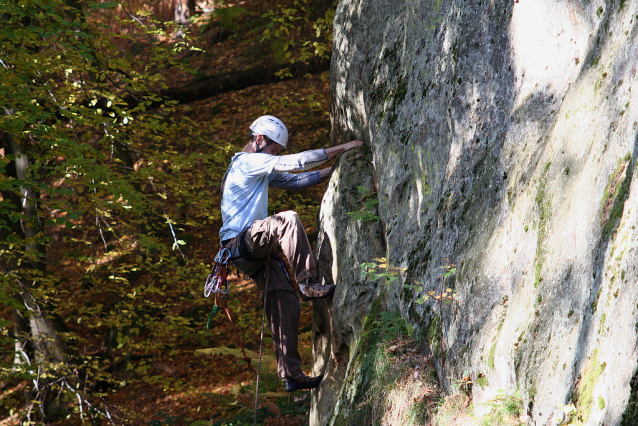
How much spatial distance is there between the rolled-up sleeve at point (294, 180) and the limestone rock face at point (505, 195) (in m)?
0.29

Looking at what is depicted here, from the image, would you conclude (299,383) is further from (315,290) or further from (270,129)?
(270,129)

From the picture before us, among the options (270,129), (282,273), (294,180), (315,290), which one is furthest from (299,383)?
(270,129)

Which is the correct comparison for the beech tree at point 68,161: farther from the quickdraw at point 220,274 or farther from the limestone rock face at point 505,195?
the limestone rock face at point 505,195

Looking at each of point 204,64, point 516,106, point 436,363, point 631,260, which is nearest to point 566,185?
point 631,260

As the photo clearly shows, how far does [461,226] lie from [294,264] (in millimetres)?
1987

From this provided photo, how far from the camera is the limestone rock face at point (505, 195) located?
244cm

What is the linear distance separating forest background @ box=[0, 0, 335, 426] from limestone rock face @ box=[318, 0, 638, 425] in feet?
7.36

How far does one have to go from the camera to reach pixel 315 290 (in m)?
5.64

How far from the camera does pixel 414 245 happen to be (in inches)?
179

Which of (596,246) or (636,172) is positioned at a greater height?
(636,172)

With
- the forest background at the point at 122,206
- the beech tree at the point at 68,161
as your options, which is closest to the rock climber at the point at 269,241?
the forest background at the point at 122,206

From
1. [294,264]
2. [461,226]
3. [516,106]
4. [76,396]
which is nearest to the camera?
[516,106]

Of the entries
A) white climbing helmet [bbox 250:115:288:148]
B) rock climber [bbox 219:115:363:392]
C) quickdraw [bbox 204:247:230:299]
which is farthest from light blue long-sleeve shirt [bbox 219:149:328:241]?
white climbing helmet [bbox 250:115:288:148]

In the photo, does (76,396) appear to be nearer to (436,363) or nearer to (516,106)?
(436,363)
